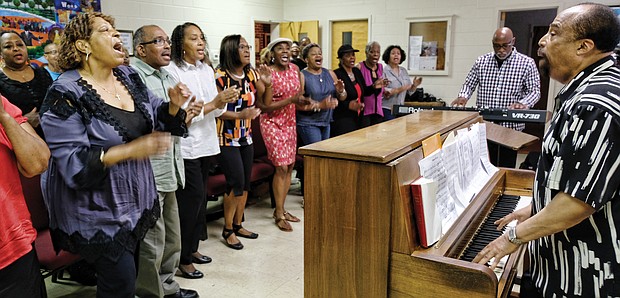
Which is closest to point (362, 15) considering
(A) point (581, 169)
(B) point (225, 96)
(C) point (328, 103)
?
(C) point (328, 103)

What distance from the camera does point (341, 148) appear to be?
132 centimetres

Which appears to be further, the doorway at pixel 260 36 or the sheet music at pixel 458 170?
the doorway at pixel 260 36

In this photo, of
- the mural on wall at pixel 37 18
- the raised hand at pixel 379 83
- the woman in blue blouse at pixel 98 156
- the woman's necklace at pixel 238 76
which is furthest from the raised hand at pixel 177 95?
the mural on wall at pixel 37 18

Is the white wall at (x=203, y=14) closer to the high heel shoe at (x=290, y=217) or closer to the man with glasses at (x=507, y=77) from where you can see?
the high heel shoe at (x=290, y=217)

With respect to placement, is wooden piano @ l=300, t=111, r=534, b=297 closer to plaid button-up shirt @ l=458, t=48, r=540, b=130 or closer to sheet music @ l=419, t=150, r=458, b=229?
sheet music @ l=419, t=150, r=458, b=229

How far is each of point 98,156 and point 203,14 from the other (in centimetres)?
510

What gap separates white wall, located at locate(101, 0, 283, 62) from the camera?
5.11 m

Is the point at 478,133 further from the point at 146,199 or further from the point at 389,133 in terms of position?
the point at 146,199

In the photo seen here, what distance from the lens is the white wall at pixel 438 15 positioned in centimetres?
592

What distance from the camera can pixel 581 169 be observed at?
1.06 m

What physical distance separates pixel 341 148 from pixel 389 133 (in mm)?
326

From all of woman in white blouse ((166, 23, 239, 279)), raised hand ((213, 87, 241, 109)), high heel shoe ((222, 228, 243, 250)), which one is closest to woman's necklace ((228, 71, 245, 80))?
woman in white blouse ((166, 23, 239, 279))

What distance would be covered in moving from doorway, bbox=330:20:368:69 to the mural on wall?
3735 mm

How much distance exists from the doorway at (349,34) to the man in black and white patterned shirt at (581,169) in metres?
5.97
